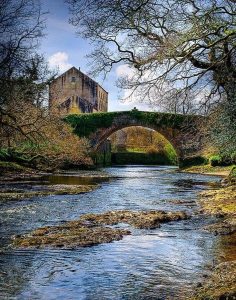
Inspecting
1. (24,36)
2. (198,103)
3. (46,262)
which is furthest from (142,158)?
(46,262)

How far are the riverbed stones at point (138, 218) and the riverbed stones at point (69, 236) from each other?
2.76ft

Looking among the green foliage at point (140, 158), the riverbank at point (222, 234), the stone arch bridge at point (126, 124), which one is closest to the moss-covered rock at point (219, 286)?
the riverbank at point (222, 234)

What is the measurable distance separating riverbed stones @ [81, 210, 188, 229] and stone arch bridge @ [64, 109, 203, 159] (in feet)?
108

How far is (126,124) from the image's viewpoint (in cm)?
4722

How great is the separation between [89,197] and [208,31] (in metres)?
9.11

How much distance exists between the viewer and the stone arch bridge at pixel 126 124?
46219mm

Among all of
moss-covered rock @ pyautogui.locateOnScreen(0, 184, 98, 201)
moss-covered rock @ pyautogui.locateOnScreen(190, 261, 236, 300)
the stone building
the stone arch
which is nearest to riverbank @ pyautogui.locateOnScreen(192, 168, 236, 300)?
moss-covered rock @ pyautogui.locateOnScreen(190, 261, 236, 300)

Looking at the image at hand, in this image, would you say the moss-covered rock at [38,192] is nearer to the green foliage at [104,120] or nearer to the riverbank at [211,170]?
the riverbank at [211,170]

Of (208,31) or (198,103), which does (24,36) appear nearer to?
(198,103)

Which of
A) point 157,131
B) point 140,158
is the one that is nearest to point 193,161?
point 157,131

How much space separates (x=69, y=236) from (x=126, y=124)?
3812 centimetres

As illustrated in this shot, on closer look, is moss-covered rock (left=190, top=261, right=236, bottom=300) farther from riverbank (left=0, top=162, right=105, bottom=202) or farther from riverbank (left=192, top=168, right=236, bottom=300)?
riverbank (left=0, top=162, right=105, bottom=202)

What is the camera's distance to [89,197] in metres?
17.2

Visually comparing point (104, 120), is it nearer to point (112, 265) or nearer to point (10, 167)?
point (10, 167)
